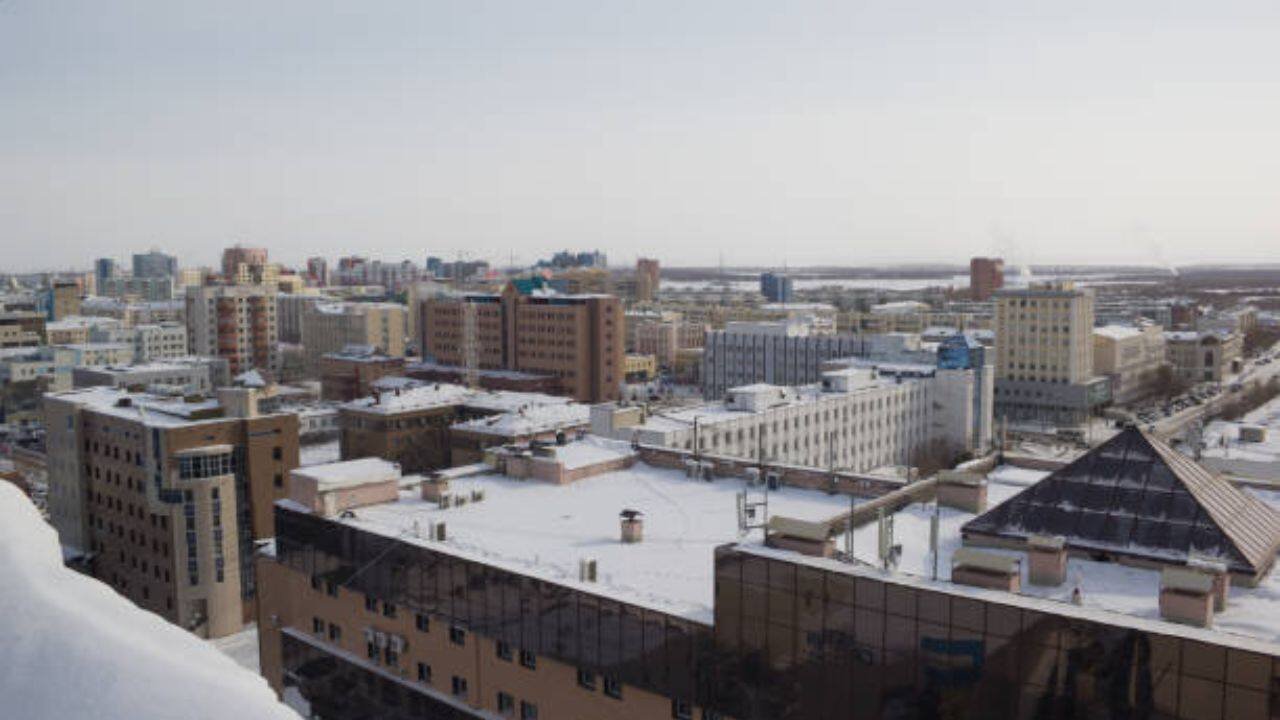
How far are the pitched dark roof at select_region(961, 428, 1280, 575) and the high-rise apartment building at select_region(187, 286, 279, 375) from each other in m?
69.7

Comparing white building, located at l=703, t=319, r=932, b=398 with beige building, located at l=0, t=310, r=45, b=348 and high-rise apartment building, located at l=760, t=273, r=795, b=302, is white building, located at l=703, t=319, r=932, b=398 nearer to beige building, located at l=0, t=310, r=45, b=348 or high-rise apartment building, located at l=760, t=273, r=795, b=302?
beige building, located at l=0, t=310, r=45, b=348

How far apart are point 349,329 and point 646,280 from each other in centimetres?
8703

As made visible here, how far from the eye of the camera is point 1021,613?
878 centimetres

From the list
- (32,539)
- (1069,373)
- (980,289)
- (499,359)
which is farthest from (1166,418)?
(980,289)

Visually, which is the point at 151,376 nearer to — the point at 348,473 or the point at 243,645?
the point at 243,645

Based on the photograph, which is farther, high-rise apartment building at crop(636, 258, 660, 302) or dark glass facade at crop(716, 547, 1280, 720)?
high-rise apartment building at crop(636, 258, 660, 302)

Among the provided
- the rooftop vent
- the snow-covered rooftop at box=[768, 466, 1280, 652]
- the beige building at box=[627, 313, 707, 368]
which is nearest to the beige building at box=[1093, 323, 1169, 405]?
the beige building at box=[627, 313, 707, 368]

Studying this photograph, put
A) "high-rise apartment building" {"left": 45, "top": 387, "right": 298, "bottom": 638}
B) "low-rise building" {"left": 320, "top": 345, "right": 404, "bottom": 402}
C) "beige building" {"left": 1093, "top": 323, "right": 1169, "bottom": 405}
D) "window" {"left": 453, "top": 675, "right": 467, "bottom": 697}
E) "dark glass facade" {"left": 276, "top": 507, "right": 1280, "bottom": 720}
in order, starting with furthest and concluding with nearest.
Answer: "beige building" {"left": 1093, "top": 323, "right": 1169, "bottom": 405} < "low-rise building" {"left": 320, "top": 345, "right": 404, "bottom": 402} < "high-rise apartment building" {"left": 45, "top": 387, "right": 298, "bottom": 638} < "window" {"left": 453, "top": 675, "right": 467, "bottom": 697} < "dark glass facade" {"left": 276, "top": 507, "right": 1280, "bottom": 720}

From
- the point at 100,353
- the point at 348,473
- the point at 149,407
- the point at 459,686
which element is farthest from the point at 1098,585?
the point at 100,353

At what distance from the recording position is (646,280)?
6540 inches

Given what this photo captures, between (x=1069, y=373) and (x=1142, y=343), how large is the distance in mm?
16445

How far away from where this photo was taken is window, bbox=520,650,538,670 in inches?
514

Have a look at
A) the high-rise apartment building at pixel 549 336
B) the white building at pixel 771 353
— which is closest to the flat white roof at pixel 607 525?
the white building at pixel 771 353

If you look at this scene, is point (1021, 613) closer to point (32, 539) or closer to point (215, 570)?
point (32, 539)
